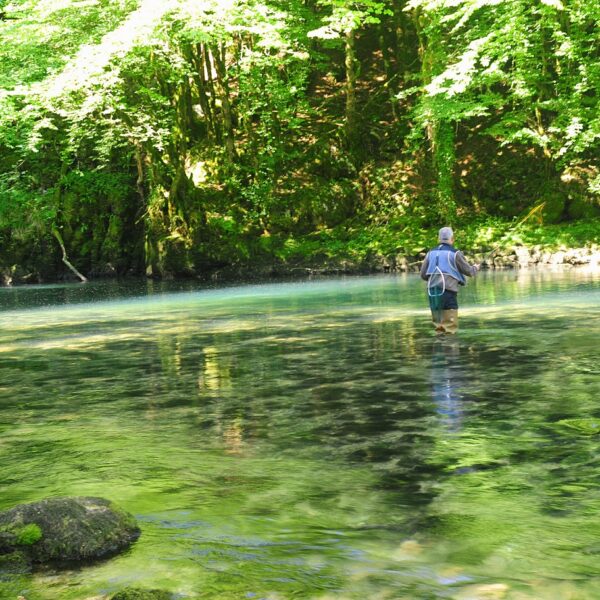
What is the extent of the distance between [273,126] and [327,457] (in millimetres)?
32696

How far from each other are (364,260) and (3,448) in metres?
26.8

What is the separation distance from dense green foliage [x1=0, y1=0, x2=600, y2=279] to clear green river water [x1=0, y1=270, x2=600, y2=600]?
1748 cm

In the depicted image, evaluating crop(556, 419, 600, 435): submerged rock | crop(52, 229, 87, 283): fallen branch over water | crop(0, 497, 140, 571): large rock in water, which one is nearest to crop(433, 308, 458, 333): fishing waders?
crop(556, 419, 600, 435): submerged rock

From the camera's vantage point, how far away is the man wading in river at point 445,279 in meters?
13.1

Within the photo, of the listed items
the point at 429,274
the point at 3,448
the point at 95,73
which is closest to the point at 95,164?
the point at 95,73

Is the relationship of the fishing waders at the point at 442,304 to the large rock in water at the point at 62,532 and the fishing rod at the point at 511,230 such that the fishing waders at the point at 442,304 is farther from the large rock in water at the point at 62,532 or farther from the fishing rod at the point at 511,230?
the fishing rod at the point at 511,230

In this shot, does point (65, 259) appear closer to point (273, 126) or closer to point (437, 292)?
point (273, 126)

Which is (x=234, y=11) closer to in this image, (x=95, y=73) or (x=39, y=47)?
(x=95, y=73)

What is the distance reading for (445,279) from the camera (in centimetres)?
1323

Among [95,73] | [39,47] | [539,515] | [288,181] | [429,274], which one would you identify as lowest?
[539,515]

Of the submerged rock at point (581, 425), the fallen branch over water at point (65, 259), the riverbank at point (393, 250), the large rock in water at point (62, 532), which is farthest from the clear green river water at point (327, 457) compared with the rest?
the fallen branch over water at point (65, 259)

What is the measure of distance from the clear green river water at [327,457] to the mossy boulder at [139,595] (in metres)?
0.18

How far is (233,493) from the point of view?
559cm

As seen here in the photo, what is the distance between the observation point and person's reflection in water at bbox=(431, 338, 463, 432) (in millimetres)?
7520
